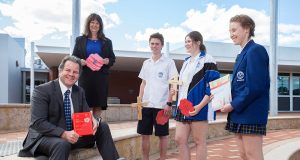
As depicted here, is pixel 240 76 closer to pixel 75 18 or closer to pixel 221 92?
pixel 221 92

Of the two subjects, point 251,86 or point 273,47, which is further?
point 273,47

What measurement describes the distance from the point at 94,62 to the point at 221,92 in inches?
72.4

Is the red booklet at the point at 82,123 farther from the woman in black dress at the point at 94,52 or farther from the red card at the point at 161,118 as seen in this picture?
the red card at the point at 161,118

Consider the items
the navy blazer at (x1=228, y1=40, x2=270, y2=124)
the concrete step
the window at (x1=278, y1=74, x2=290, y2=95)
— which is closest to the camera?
the navy blazer at (x1=228, y1=40, x2=270, y2=124)

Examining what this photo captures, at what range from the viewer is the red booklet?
10.6 feet

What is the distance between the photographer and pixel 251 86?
2945 mm

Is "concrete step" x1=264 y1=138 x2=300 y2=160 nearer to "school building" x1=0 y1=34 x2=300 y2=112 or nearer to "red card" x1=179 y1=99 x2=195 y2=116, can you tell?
"red card" x1=179 y1=99 x2=195 y2=116

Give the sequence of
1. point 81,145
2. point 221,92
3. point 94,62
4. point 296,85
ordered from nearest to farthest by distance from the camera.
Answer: point 221,92 → point 81,145 → point 94,62 → point 296,85

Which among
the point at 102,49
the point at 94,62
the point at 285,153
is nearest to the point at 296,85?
the point at 285,153

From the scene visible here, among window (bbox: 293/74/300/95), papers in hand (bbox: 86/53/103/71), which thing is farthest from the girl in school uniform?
window (bbox: 293/74/300/95)

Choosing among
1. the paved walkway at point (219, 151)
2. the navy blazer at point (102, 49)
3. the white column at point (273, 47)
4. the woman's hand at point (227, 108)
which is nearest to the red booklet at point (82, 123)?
the woman's hand at point (227, 108)

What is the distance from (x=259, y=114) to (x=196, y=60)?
118 centimetres

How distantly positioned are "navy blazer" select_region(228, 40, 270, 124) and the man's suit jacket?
1541 mm

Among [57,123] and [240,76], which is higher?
[240,76]
